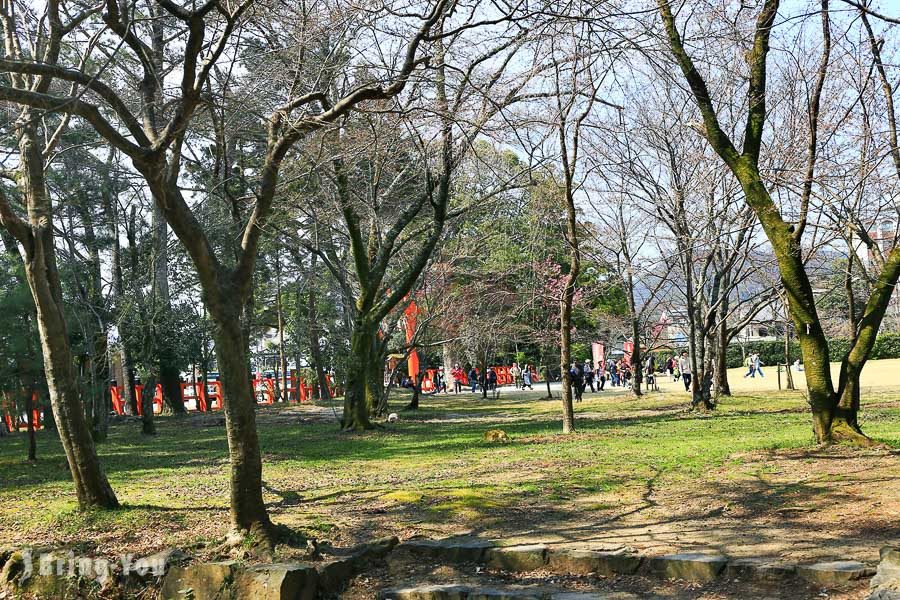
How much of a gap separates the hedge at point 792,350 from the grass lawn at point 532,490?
31656 millimetres

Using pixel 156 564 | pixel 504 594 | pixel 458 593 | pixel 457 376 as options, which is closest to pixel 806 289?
pixel 504 594

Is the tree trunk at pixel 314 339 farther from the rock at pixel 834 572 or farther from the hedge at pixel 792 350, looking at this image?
the rock at pixel 834 572

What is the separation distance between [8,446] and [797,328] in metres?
16.0

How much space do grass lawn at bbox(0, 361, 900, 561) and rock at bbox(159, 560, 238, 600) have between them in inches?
35.3

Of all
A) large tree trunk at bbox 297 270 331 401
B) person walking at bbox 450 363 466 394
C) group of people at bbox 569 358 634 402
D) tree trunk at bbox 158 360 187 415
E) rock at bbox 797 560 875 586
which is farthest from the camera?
person walking at bbox 450 363 466 394

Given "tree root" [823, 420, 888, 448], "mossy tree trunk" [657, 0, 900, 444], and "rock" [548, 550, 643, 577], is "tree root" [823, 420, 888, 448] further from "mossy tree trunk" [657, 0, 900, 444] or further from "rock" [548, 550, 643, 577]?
"rock" [548, 550, 643, 577]

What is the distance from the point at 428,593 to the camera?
5.96 metres

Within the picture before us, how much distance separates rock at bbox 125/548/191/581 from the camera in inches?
262

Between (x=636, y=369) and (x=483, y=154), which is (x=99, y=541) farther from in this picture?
(x=636, y=369)

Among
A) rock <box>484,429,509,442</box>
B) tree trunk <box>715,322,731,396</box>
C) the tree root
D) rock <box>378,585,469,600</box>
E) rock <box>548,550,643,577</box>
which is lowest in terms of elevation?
rock <box>378,585,469,600</box>

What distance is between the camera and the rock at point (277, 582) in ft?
19.6

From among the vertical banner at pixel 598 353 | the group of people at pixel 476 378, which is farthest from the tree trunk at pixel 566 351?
the vertical banner at pixel 598 353

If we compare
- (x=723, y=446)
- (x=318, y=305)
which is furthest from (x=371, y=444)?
(x=318, y=305)

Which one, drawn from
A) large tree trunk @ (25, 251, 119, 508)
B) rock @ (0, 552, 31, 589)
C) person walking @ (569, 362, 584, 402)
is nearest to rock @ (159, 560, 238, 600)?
rock @ (0, 552, 31, 589)
